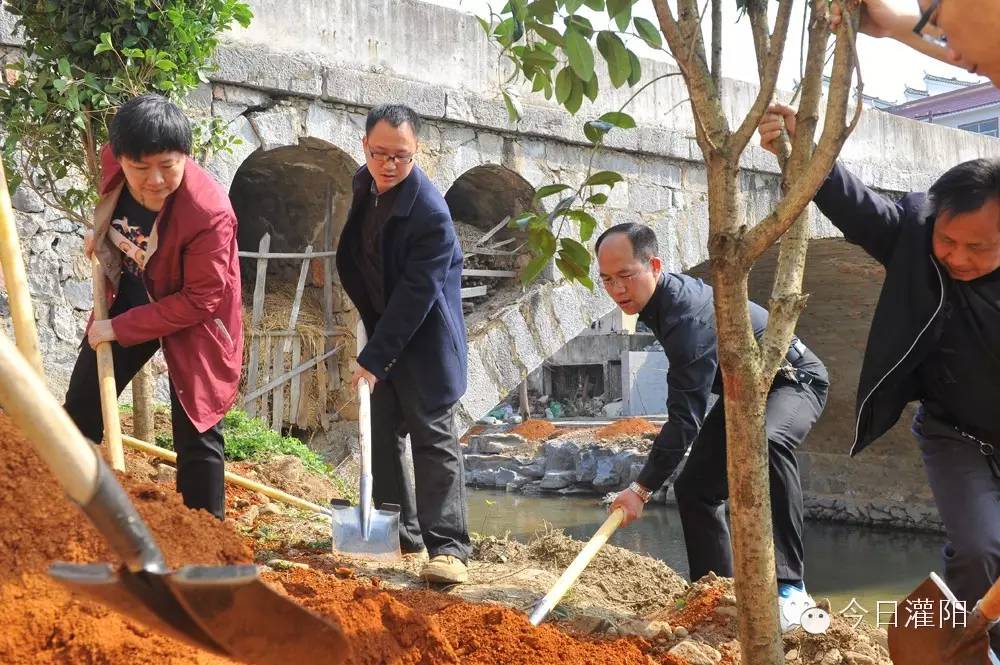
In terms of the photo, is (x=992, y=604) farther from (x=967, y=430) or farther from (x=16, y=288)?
(x=16, y=288)

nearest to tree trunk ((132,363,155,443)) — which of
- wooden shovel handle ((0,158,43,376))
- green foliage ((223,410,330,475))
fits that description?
green foliage ((223,410,330,475))

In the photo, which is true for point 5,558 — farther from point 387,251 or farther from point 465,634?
point 387,251

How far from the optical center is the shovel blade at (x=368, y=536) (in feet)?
11.7

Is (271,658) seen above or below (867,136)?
below

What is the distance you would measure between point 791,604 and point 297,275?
5.76 m

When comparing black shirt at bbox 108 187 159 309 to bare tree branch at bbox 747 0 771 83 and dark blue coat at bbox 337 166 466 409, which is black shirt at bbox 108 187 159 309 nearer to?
dark blue coat at bbox 337 166 466 409

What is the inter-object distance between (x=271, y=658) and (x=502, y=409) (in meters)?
19.7

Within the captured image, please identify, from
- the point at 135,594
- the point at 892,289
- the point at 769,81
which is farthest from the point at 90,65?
the point at 135,594

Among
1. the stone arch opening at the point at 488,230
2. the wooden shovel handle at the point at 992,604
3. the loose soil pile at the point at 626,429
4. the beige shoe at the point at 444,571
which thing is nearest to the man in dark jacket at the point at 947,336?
the wooden shovel handle at the point at 992,604

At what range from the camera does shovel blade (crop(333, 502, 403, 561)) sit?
3555mm

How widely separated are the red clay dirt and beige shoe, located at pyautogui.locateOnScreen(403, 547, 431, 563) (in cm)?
124

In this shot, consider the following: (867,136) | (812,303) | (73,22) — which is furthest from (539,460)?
(73,22)

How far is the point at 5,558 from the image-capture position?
2.18m

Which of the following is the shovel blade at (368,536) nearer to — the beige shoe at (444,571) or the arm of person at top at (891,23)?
the beige shoe at (444,571)
